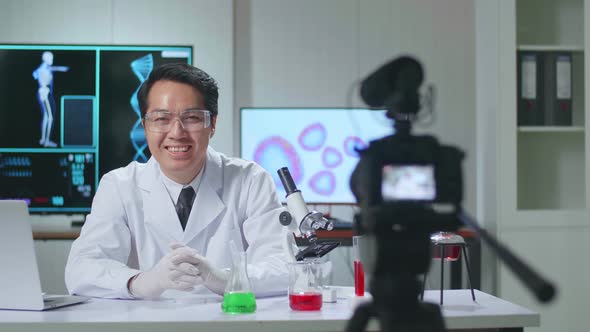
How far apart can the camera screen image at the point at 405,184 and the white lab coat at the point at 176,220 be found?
1320 mm

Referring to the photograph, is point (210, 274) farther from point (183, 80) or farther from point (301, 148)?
point (301, 148)

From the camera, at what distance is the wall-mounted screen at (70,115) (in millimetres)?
3879

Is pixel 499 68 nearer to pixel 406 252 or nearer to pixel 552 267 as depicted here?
pixel 552 267

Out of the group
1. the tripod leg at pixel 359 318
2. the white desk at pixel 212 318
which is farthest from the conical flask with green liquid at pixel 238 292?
the tripod leg at pixel 359 318

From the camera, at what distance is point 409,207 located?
634 millimetres

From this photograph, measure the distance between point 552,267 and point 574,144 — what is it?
0.60m

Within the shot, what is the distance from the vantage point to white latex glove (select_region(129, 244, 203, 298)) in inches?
67.6

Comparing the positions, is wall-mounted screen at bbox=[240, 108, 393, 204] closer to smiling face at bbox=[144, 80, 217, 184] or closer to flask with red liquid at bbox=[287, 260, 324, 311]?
smiling face at bbox=[144, 80, 217, 184]

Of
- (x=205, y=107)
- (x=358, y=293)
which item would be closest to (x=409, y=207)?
(x=358, y=293)

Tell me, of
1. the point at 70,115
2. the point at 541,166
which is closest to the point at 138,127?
the point at 70,115

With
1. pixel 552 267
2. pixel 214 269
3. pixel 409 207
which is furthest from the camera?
pixel 552 267

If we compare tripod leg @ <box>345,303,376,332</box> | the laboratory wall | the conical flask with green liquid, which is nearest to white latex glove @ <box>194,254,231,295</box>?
the conical flask with green liquid

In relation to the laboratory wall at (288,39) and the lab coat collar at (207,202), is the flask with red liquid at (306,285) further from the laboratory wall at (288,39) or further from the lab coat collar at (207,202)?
the laboratory wall at (288,39)

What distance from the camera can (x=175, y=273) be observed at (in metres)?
1.72
